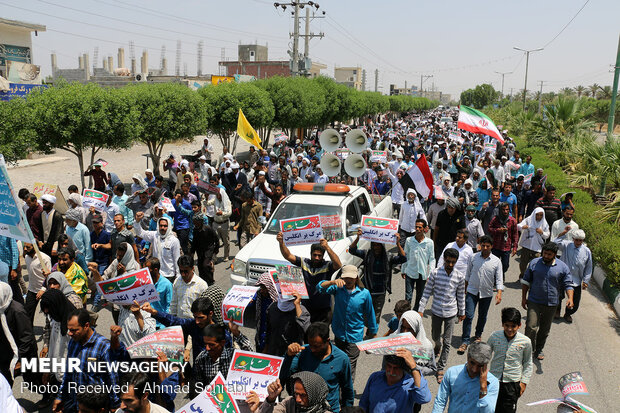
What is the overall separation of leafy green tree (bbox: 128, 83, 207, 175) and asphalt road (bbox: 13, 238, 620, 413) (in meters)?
11.0

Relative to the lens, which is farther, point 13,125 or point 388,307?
point 13,125

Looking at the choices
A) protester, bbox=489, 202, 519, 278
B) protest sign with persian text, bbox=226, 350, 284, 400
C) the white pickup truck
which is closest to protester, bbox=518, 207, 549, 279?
protester, bbox=489, 202, 519, 278

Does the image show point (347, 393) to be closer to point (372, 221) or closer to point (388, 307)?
point (372, 221)

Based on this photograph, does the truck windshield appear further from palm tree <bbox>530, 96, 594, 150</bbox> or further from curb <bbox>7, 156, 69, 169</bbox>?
curb <bbox>7, 156, 69, 169</bbox>

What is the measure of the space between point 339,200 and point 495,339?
14.9 ft

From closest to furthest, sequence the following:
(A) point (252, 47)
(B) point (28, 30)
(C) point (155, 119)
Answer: (C) point (155, 119) → (B) point (28, 30) → (A) point (252, 47)

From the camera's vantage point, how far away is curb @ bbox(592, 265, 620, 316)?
9.03 meters

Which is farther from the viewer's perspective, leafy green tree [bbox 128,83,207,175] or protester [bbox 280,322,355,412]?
leafy green tree [bbox 128,83,207,175]

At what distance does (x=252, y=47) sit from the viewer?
12169 cm

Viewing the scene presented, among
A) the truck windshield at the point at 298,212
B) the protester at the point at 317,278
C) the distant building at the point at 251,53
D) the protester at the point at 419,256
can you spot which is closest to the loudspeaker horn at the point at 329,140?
the truck windshield at the point at 298,212

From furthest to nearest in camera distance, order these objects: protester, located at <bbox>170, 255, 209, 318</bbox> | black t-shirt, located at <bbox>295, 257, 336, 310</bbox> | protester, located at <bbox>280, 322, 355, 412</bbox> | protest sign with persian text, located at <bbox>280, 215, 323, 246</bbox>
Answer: protest sign with persian text, located at <bbox>280, 215, 323, 246</bbox>, black t-shirt, located at <bbox>295, 257, 336, 310</bbox>, protester, located at <bbox>170, 255, 209, 318</bbox>, protester, located at <bbox>280, 322, 355, 412</bbox>

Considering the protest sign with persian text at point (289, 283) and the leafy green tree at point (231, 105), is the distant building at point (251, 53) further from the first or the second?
the protest sign with persian text at point (289, 283)

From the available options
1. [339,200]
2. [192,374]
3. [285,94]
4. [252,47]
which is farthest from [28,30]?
[252,47]

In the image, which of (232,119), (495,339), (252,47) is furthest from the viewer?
(252,47)
